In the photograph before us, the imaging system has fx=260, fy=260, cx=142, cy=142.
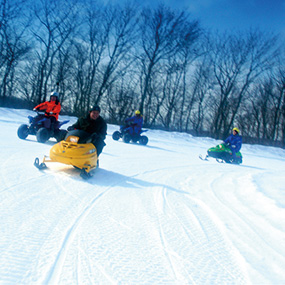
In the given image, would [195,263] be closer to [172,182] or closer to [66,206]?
[66,206]

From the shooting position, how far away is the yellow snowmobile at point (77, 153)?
4500 mm

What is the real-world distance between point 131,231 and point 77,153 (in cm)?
232

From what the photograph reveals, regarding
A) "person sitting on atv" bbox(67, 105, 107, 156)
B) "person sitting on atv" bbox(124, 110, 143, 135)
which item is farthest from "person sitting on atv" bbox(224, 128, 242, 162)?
"person sitting on atv" bbox(67, 105, 107, 156)

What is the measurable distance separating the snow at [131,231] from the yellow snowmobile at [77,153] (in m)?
0.20

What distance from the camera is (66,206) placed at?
309 cm

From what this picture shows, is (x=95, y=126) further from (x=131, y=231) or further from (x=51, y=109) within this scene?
(x=51, y=109)

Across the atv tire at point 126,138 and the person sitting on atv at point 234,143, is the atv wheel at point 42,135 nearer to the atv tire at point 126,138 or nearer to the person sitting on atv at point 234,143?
the atv tire at point 126,138

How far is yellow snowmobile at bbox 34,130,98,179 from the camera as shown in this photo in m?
4.50

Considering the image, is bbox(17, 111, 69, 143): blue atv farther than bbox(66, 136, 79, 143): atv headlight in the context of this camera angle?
Yes

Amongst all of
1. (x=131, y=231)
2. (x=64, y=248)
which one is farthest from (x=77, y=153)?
(x=64, y=248)

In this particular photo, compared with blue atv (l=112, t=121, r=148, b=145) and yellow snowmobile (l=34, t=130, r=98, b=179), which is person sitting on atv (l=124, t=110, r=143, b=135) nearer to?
blue atv (l=112, t=121, r=148, b=145)

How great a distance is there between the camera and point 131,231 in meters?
2.61

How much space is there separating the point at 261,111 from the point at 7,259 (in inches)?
1444

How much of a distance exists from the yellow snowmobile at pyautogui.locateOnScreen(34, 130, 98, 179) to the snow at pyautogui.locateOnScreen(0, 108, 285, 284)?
200 mm
